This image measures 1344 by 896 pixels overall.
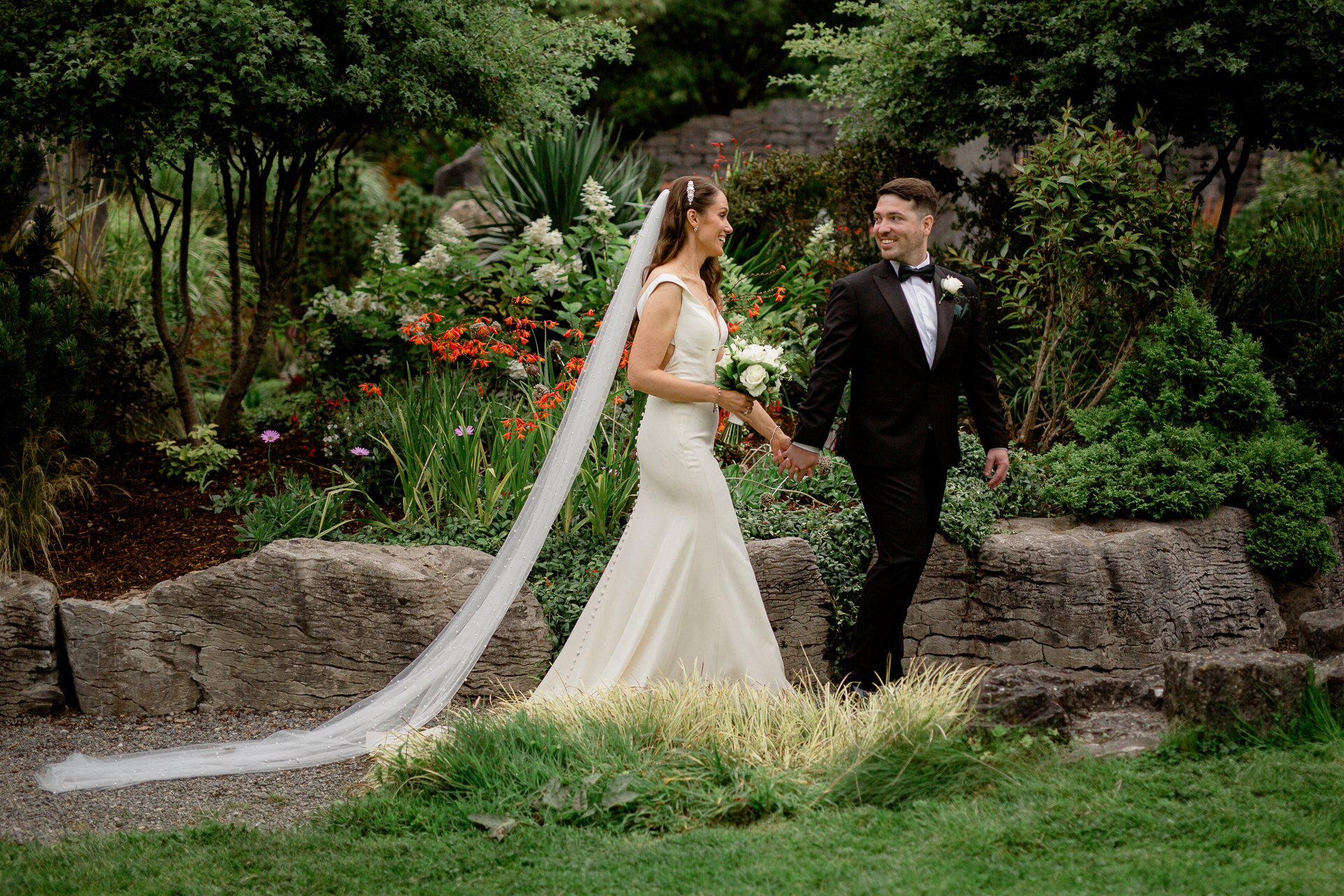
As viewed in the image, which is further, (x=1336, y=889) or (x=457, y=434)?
(x=457, y=434)

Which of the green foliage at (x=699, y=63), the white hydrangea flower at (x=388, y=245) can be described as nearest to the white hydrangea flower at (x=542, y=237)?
the white hydrangea flower at (x=388, y=245)

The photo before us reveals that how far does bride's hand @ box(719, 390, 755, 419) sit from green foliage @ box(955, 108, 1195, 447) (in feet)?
8.26

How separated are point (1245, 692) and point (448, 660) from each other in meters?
2.99

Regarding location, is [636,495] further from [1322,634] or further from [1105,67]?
[1105,67]

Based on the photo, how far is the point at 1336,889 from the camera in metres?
2.71

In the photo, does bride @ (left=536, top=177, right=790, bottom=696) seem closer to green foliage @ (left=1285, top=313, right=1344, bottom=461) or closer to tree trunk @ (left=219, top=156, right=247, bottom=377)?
tree trunk @ (left=219, top=156, right=247, bottom=377)

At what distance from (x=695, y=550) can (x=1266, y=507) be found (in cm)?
317

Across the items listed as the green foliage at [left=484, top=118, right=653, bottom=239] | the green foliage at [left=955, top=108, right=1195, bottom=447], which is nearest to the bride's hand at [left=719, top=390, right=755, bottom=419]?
the green foliage at [left=955, top=108, right=1195, bottom=447]

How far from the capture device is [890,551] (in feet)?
13.6

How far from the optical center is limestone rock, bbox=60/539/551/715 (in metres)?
4.79

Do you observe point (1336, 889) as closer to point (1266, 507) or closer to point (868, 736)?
point (868, 736)

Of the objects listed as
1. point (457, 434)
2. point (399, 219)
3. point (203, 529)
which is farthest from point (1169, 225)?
point (399, 219)

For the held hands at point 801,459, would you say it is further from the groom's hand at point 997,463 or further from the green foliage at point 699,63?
the green foliage at point 699,63

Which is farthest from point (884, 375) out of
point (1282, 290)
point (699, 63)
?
point (699, 63)
